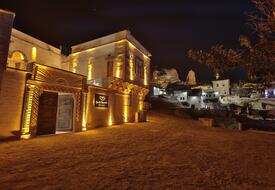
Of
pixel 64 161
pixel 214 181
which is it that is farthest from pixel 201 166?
pixel 64 161

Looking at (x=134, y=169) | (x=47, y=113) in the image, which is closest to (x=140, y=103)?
(x=47, y=113)

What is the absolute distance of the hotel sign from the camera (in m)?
14.8

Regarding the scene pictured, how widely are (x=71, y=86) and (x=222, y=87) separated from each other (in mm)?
59634

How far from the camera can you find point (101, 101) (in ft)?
50.0

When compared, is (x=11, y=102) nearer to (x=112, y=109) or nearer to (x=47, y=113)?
(x=47, y=113)

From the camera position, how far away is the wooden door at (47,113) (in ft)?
36.5

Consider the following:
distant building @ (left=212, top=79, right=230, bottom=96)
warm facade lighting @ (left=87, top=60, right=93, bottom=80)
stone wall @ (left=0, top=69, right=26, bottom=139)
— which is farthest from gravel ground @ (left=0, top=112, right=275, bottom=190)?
distant building @ (left=212, top=79, right=230, bottom=96)

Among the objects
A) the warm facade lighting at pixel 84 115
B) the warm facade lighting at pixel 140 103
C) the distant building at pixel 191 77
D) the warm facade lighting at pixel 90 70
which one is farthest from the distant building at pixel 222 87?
the warm facade lighting at pixel 84 115

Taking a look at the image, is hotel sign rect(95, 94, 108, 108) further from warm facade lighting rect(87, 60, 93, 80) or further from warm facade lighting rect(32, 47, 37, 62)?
warm facade lighting rect(32, 47, 37, 62)

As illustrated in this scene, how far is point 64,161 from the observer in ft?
18.6

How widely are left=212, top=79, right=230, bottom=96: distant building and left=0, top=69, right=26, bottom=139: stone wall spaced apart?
62.4m

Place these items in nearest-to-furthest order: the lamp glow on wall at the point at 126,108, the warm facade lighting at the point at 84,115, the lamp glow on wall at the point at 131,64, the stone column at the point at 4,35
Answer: the stone column at the point at 4,35, the warm facade lighting at the point at 84,115, the lamp glow on wall at the point at 126,108, the lamp glow on wall at the point at 131,64

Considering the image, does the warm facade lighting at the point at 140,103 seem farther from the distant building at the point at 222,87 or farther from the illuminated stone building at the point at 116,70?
the distant building at the point at 222,87

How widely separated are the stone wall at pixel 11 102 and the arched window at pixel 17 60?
31.4 ft
